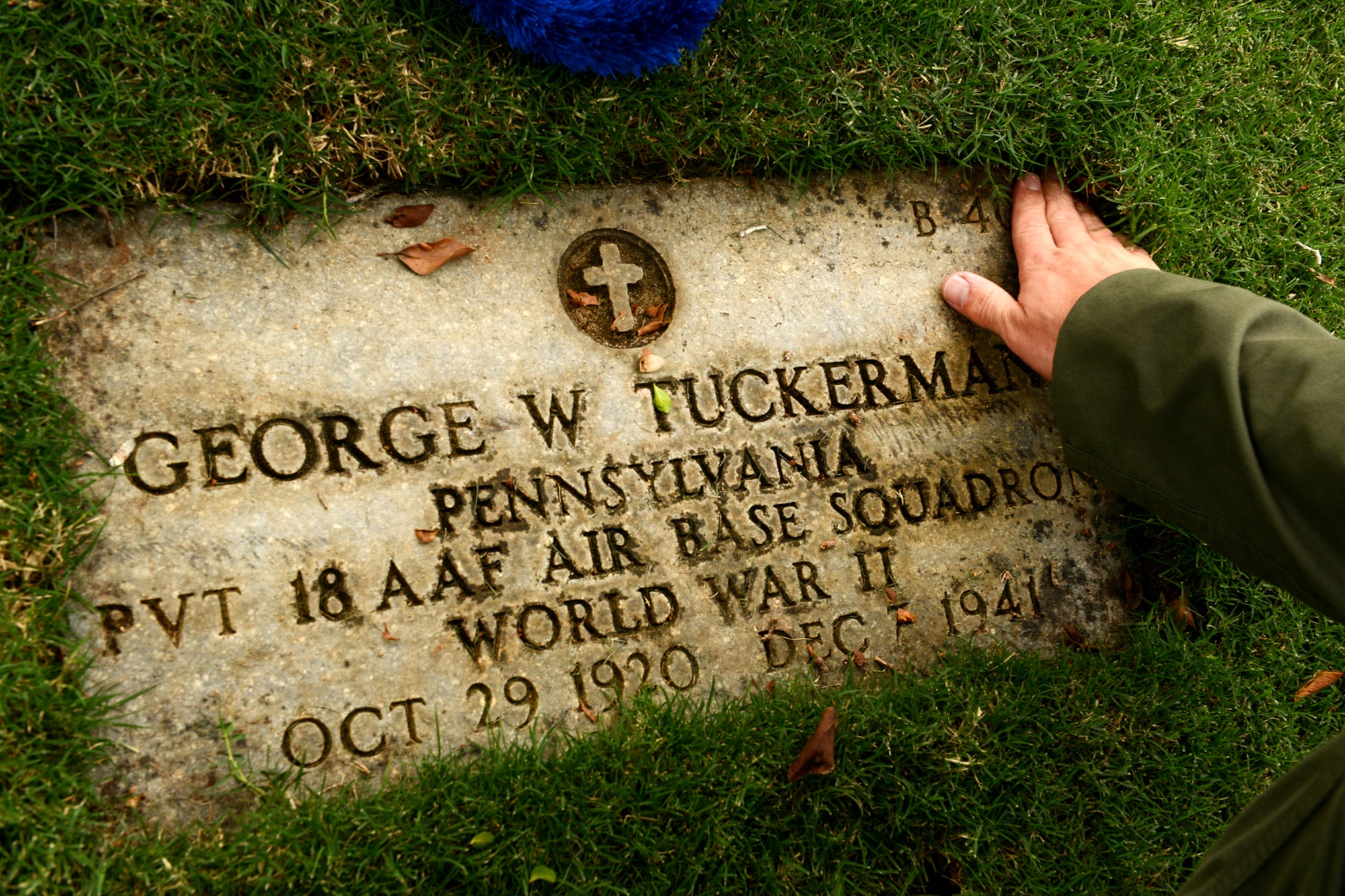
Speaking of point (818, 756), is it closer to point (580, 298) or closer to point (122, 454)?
point (580, 298)

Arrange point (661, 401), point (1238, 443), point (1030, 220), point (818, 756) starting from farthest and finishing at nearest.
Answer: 1. point (1030, 220)
2. point (661, 401)
3. point (818, 756)
4. point (1238, 443)

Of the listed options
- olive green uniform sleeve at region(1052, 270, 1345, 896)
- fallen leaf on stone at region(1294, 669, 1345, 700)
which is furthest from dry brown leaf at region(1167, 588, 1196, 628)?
olive green uniform sleeve at region(1052, 270, 1345, 896)

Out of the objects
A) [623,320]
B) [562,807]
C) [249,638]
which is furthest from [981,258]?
[249,638]

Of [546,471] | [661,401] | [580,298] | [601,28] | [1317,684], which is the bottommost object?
[1317,684]

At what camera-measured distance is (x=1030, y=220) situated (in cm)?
222

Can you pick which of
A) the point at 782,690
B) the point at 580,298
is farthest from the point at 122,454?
the point at 782,690

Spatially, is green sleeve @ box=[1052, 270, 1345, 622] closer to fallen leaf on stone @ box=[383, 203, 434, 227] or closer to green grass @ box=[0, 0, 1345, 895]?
green grass @ box=[0, 0, 1345, 895]

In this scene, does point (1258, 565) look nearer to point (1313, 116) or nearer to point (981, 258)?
point (981, 258)

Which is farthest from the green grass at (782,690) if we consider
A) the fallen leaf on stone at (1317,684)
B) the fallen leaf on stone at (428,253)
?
the fallen leaf on stone at (428,253)

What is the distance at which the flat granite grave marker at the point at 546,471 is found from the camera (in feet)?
5.64

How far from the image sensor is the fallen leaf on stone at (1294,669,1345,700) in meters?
2.23

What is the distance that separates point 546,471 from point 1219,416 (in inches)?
56.6

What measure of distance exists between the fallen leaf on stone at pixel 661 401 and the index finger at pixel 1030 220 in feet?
3.61

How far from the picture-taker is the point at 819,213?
7.08 feet
